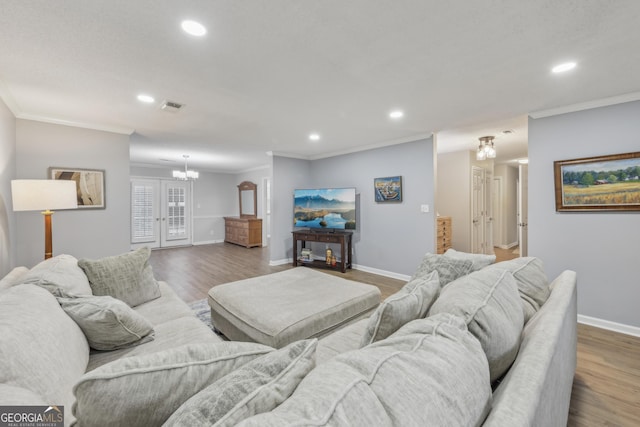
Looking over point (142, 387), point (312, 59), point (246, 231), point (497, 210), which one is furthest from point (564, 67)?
point (246, 231)

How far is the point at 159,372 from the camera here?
0.67m

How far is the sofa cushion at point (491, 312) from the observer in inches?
35.0

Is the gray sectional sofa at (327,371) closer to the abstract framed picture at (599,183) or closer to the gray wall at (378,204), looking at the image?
the abstract framed picture at (599,183)

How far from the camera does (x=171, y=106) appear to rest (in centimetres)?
293

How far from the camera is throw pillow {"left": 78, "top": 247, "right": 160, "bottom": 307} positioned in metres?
1.94

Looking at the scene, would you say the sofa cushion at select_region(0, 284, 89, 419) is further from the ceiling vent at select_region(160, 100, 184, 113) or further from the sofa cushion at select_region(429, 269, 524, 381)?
the ceiling vent at select_region(160, 100, 184, 113)

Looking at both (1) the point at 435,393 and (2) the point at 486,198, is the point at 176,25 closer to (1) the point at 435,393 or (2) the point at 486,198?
(1) the point at 435,393

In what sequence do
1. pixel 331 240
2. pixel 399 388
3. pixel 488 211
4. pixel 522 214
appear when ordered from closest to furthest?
pixel 399 388 < pixel 522 214 < pixel 331 240 < pixel 488 211

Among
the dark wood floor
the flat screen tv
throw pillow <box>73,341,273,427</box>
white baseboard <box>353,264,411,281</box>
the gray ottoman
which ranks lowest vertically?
the dark wood floor

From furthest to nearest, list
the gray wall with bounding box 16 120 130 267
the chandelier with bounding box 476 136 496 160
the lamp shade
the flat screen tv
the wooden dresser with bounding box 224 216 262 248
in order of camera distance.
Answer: the wooden dresser with bounding box 224 216 262 248
the flat screen tv
the chandelier with bounding box 476 136 496 160
the gray wall with bounding box 16 120 130 267
the lamp shade

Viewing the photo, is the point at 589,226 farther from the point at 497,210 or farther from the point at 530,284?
the point at 497,210

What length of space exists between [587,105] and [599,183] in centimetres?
83

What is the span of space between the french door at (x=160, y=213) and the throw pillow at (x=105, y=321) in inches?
270

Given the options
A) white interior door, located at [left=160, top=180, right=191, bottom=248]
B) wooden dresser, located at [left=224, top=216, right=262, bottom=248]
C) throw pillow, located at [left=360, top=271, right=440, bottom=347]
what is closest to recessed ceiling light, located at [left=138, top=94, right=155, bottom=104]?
throw pillow, located at [left=360, top=271, right=440, bottom=347]
